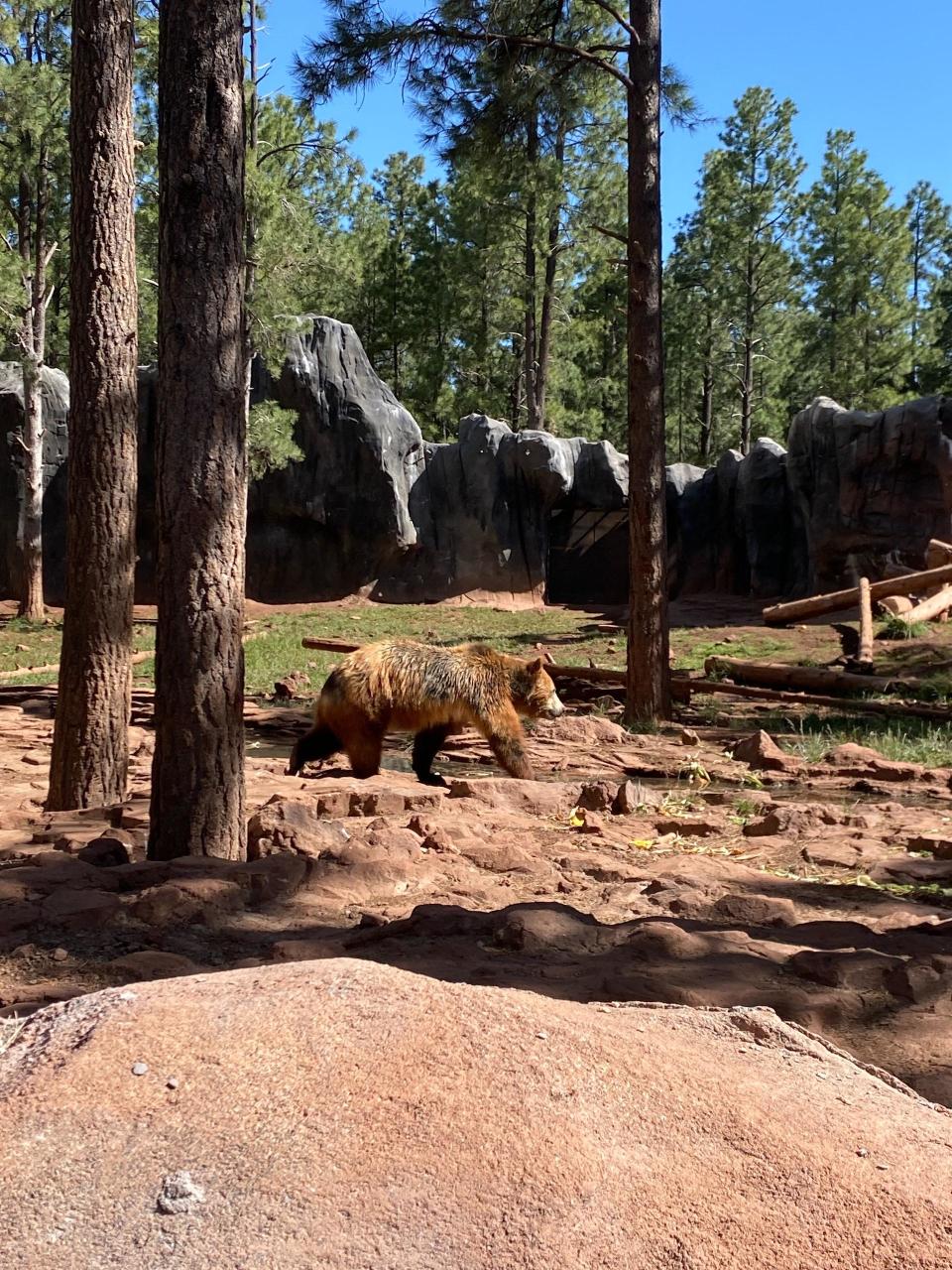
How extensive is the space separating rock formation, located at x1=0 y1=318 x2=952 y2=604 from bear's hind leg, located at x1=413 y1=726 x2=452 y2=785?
16004 millimetres

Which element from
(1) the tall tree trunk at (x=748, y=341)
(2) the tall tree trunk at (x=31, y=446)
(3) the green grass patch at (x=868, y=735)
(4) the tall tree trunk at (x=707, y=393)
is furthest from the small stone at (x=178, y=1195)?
(4) the tall tree trunk at (x=707, y=393)

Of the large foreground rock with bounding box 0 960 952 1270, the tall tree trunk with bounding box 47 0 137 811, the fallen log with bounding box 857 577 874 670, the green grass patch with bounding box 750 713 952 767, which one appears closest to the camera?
the large foreground rock with bounding box 0 960 952 1270

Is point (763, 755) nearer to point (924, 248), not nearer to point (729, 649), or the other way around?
point (729, 649)

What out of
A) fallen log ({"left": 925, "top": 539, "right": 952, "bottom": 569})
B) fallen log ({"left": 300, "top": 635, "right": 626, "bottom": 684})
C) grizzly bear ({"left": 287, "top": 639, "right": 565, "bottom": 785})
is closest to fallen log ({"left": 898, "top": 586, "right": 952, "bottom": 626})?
fallen log ({"left": 925, "top": 539, "right": 952, "bottom": 569})

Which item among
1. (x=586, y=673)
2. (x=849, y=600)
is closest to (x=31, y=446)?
(x=586, y=673)

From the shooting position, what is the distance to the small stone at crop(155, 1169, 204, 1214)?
1884 millimetres

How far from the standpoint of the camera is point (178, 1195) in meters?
1.91

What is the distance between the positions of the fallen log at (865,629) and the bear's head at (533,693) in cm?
487

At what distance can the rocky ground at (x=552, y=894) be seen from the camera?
3414mm

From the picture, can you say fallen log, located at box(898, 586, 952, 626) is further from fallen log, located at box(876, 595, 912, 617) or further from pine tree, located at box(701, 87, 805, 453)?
pine tree, located at box(701, 87, 805, 453)

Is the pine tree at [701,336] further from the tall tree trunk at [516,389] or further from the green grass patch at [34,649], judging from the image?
the green grass patch at [34,649]

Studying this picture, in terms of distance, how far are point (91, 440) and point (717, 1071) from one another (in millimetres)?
4861

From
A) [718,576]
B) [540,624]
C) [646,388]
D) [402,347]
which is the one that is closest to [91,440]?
[646,388]

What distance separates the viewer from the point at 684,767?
8523 millimetres
